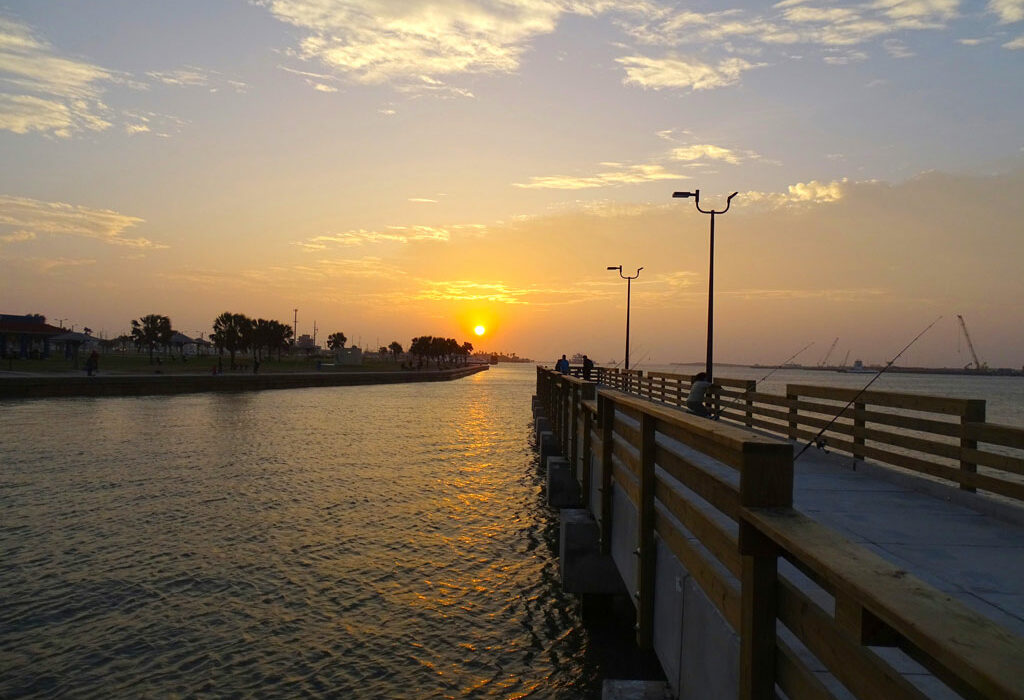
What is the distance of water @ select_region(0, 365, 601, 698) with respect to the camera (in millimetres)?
7344

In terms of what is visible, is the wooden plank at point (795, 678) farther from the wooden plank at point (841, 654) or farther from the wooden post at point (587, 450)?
the wooden post at point (587, 450)

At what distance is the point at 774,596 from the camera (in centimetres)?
290

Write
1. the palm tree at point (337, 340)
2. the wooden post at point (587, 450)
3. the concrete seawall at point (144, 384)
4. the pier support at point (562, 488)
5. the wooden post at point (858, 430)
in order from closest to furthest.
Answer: the wooden post at point (587, 450)
the wooden post at point (858, 430)
the pier support at point (562, 488)
the concrete seawall at point (144, 384)
the palm tree at point (337, 340)

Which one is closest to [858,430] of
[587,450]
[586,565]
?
[587,450]

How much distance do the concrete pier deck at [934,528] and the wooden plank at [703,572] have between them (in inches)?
40.6

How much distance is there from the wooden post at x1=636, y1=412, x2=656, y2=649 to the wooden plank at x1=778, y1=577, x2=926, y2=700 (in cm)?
235

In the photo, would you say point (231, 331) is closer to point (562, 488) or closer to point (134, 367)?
point (134, 367)

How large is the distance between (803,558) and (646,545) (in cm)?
324

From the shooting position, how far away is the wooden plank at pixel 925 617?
1.50 metres

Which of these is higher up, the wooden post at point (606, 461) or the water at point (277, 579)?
the wooden post at point (606, 461)

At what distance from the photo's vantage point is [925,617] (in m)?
1.74

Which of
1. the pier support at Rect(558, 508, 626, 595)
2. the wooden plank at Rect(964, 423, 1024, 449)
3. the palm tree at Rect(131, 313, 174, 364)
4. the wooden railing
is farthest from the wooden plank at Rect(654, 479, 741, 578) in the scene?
the palm tree at Rect(131, 313, 174, 364)

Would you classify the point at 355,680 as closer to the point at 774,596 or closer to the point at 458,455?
the point at 774,596

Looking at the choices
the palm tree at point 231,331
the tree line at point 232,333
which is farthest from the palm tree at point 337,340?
the palm tree at point 231,331
